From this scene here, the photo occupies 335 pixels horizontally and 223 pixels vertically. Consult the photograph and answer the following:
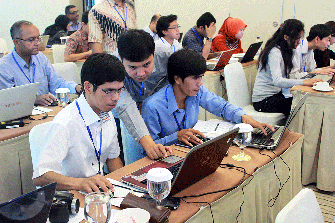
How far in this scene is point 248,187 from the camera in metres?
1.56

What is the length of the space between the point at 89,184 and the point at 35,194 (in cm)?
38

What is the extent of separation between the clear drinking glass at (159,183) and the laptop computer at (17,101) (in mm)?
1300

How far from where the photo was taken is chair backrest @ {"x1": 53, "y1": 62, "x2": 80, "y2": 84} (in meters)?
3.36

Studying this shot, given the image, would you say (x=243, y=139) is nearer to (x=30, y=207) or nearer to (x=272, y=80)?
(x=30, y=207)

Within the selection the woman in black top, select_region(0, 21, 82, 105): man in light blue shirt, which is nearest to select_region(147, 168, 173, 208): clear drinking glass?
select_region(0, 21, 82, 105): man in light blue shirt

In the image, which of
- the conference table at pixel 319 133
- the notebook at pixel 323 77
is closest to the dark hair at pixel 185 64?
the conference table at pixel 319 133

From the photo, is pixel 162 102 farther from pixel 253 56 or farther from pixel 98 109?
pixel 253 56

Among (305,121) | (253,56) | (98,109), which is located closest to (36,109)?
(98,109)

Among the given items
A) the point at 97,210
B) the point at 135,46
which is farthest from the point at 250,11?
the point at 97,210

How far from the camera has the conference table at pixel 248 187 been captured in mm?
1311

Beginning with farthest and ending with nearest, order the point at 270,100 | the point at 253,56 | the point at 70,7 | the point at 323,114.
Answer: the point at 70,7 < the point at 253,56 < the point at 270,100 < the point at 323,114

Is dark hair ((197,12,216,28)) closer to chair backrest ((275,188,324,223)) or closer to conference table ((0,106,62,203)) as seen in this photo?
conference table ((0,106,62,203))

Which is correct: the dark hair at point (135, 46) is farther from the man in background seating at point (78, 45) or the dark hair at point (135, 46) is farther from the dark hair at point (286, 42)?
the man in background seating at point (78, 45)

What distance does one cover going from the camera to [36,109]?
2.51 m
